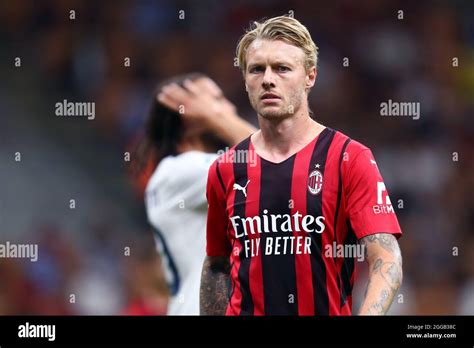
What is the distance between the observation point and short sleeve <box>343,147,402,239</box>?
3.71 meters

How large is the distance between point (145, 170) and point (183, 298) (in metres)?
0.98

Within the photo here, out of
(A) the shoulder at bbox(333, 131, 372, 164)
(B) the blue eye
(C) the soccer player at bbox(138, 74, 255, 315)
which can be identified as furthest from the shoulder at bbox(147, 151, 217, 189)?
(A) the shoulder at bbox(333, 131, 372, 164)

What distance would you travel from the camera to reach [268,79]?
12.7 feet

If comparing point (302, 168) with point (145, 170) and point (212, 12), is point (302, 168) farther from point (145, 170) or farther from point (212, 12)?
point (212, 12)

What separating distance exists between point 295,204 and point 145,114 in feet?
18.7

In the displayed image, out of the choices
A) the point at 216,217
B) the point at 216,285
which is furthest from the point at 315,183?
the point at 216,285

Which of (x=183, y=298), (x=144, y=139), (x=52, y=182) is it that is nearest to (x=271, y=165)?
(x=183, y=298)

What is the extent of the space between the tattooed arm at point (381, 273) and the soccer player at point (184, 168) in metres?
1.77

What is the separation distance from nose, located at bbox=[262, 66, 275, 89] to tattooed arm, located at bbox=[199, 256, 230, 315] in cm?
77

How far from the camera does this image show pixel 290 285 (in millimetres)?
3803

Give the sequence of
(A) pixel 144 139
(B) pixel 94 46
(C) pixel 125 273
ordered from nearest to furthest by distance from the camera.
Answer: (A) pixel 144 139
(C) pixel 125 273
(B) pixel 94 46

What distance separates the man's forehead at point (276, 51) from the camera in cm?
392

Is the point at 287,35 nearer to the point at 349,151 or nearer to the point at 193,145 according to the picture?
the point at 349,151

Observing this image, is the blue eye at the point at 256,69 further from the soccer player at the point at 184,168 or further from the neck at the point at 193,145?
the neck at the point at 193,145
